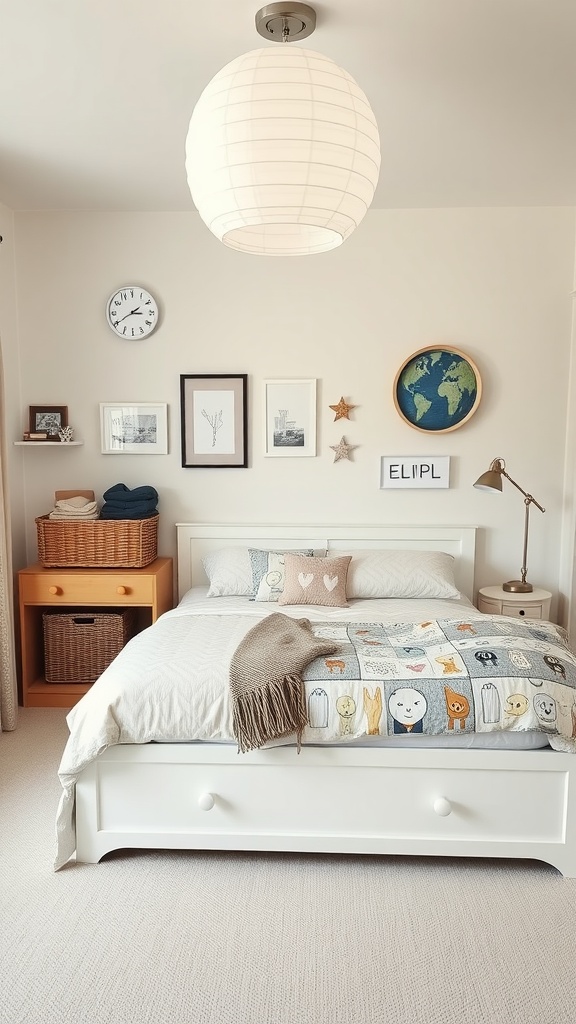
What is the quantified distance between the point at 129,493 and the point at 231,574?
2.25 feet

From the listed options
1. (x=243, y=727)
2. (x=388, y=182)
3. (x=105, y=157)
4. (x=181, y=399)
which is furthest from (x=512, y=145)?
(x=243, y=727)

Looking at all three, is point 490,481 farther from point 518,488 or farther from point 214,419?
point 214,419

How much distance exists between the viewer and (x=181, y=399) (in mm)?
4051

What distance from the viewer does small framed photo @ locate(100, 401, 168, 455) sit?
4070 mm

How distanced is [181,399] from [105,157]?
4.12ft

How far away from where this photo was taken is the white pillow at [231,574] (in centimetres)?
371

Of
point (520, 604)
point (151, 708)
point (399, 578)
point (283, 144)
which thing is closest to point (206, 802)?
point (151, 708)

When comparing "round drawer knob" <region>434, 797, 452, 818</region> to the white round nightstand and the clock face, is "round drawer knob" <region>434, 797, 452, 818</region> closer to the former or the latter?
the white round nightstand

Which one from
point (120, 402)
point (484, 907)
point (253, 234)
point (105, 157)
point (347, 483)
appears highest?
point (105, 157)

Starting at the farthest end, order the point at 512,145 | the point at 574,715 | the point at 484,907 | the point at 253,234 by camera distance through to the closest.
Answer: the point at 512,145
the point at 574,715
the point at 484,907
the point at 253,234

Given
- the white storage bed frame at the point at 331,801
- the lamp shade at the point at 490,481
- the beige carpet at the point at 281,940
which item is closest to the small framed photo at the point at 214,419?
the lamp shade at the point at 490,481

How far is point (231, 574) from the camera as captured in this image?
3.74 m

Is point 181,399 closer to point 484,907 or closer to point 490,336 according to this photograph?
point 490,336

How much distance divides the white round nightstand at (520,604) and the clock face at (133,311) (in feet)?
7.31
